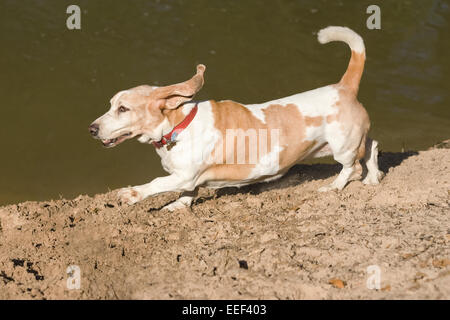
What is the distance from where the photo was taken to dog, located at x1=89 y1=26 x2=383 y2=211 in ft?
14.9

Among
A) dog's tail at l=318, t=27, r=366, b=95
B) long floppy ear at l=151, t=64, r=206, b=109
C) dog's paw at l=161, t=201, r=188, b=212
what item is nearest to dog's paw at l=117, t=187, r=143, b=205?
dog's paw at l=161, t=201, r=188, b=212

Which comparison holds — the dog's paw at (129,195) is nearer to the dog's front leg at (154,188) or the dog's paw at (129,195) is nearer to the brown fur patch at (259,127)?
the dog's front leg at (154,188)

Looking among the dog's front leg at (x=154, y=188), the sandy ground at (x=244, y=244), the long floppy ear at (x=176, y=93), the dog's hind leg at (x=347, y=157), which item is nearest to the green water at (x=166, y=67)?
the sandy ground at (x=244, y=244)

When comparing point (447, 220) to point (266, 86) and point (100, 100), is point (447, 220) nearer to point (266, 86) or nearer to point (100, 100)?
point (266, 86)

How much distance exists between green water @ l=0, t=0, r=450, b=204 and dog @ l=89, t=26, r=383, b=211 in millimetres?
3354

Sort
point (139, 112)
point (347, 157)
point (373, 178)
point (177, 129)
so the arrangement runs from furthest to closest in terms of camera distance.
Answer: point (373, 178) < point (347, 157) < point (177, 129) < point (139, 112)

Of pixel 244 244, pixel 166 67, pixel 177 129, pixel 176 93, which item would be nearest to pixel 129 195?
pixel 177 129

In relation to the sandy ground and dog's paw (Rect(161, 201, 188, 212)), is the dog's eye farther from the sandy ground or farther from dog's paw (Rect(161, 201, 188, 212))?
dog's paw (Rect(161, 201, 188, 212))

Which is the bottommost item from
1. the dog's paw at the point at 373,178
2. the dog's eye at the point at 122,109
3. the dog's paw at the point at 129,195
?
the dog's paw at the point at 373,178

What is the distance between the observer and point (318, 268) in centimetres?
390

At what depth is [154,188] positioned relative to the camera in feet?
15.4

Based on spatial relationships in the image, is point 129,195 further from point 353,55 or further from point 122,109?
point 353,55

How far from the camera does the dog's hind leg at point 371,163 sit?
5.79 m

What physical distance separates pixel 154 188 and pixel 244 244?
957 mm
